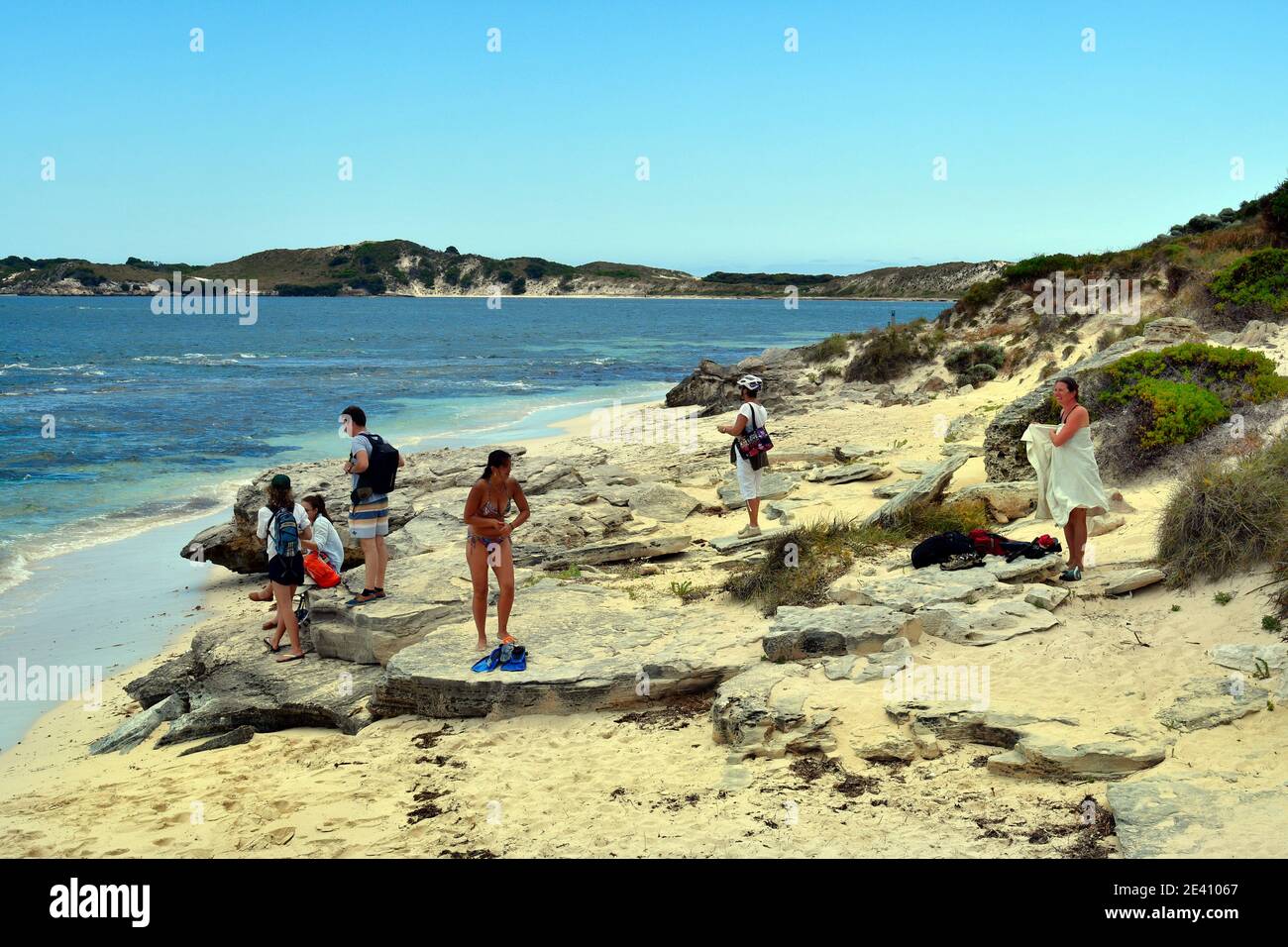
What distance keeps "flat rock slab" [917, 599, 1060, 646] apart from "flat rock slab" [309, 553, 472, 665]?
13.2 feet

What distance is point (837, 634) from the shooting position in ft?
25.1

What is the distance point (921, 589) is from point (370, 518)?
479 centimetres

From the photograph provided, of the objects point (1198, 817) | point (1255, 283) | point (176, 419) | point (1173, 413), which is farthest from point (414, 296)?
point (1198, 817)

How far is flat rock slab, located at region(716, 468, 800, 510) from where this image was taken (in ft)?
46.2

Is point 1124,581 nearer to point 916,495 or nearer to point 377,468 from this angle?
point 916,495

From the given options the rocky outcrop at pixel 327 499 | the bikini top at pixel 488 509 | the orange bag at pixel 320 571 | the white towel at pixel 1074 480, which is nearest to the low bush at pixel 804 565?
the white towel at pixel 1074 480

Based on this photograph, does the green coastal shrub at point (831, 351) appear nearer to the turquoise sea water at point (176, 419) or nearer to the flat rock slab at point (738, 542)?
the turquoise sea water at point (176, 419)

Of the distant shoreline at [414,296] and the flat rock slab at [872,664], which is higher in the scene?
the distant shoreline at [414,296]

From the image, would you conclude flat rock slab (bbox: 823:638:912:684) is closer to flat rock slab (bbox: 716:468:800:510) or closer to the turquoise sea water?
flat rock slab (bbox: 716:468:800:510)

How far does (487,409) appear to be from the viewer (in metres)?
32.4

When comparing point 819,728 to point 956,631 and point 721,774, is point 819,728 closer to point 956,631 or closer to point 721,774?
point 721,774

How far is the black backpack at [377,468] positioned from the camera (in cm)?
898

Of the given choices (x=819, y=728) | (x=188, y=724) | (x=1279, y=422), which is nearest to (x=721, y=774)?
(x=819, y=728)

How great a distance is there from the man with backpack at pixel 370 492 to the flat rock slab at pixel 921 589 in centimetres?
399
